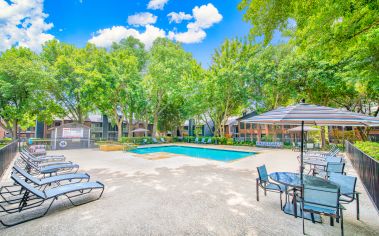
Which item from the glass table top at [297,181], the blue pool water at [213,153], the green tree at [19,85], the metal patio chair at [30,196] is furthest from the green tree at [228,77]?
the green tree at [19,85]

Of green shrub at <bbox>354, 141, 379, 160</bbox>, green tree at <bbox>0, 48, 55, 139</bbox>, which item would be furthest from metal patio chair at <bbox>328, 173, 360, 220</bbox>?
green tree at <bbox>0, 48, 55, 139</bbox>

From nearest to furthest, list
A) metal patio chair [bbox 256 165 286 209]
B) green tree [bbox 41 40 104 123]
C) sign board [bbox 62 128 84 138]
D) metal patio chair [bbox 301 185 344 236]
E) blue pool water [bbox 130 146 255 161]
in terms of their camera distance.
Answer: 1. metal patio chair [bbox 301 185 344 236]
2. metal patio chair [bbox 256 165 286 209]
3. blue pool water [bbox 130 146 255 161]
4. sign board [bbox 62 128 84 138]
5. green tree [bbox 41 40 104 123]

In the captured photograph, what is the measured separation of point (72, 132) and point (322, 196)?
65.5 ft

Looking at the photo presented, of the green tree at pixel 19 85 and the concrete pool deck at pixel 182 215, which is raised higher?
the green tree at pixel 19 85

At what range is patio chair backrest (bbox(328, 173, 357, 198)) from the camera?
356cm

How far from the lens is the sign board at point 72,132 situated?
55.1ft

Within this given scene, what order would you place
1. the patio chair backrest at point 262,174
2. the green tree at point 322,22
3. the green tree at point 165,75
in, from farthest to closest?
the green tree at point 165,75, the green tree at point 322,22, the patio chair backrest at point 262,174

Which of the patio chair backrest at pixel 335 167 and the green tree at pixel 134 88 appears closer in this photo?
the patio chair backrest at pixel 335 167

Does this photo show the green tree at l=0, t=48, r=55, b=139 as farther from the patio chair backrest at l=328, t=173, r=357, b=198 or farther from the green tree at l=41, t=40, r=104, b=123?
the patio chair backrest at l=328, t=173, r=357, b=198

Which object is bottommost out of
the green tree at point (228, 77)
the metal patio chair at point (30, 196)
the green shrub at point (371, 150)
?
the metal patio chair at point (30, 196)

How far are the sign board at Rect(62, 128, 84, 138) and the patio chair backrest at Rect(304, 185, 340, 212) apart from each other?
776 inches

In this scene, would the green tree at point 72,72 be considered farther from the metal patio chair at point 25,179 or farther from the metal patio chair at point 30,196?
the metal patio chair at point 30,196

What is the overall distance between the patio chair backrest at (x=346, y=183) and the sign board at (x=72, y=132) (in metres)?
19.9

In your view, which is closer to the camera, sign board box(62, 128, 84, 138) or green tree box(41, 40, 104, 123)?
sign board box(62, 128, 84, 138)
